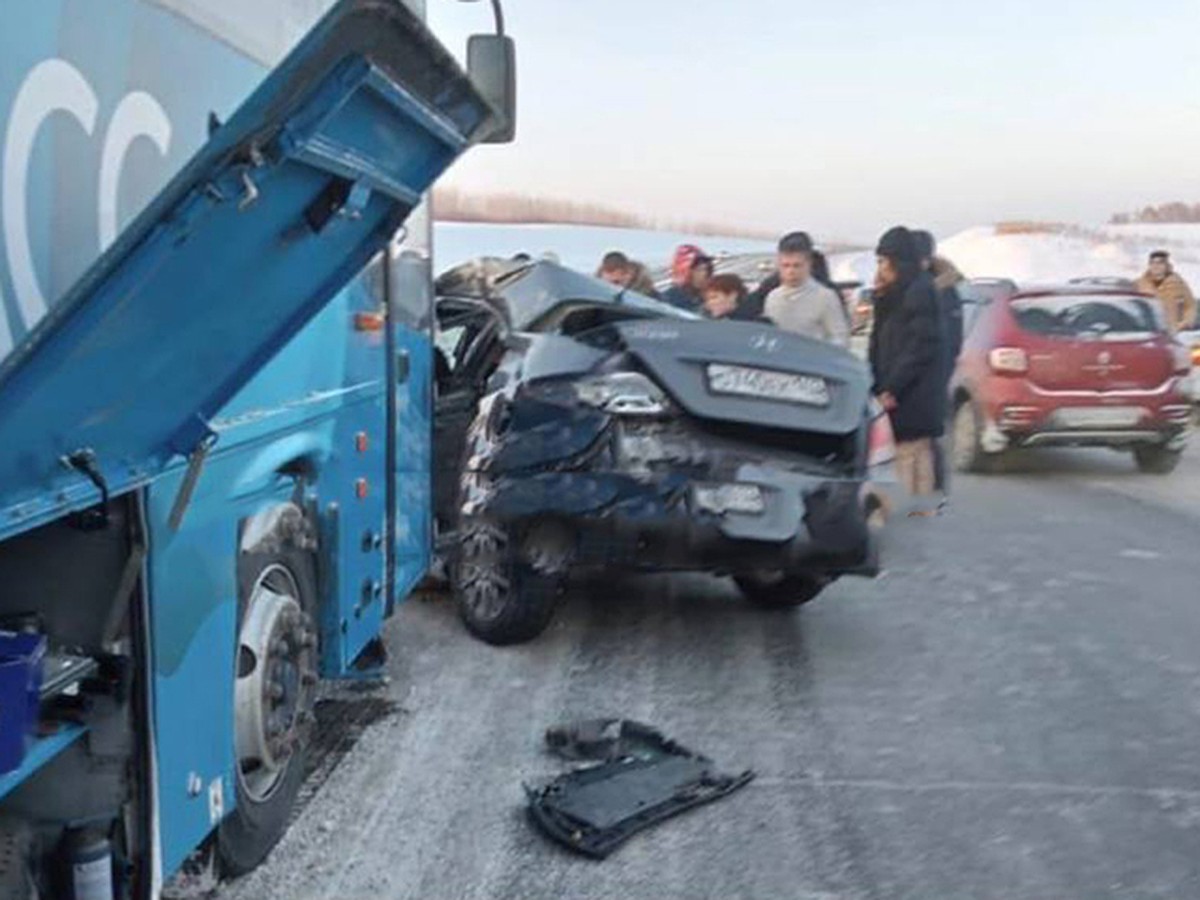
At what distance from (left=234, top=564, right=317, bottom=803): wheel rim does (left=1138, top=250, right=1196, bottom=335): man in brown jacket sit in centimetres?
1349

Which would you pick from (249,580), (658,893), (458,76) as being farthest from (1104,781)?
(458,76)

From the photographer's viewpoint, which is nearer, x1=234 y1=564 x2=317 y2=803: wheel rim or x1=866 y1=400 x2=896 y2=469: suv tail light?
x1=234 y1=564 x2=317 y2=803: wheel rim

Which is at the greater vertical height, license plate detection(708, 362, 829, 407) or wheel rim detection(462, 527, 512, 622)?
license plate detection(708, 362, 829, 407)

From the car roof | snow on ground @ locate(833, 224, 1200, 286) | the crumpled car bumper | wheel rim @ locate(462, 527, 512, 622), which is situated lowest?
snow on ground @ locate(833, 224, 1200, 286)

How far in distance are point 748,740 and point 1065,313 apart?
8151 millimetres

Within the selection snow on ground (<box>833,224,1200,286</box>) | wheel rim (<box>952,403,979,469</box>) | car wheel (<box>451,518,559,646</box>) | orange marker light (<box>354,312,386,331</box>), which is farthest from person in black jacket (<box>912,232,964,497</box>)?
snow on ground (<box>833,224,1200,286</box>)

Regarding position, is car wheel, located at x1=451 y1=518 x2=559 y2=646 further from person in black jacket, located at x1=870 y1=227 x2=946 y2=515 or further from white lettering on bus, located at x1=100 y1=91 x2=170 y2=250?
white lettering on bus, located at x1=100 y1=91 x2=170 y2=250

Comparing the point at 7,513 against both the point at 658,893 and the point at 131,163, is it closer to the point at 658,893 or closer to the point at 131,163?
the point at 131,163

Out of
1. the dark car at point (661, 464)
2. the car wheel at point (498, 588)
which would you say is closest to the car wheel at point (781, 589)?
the dark car at point (661, 464)

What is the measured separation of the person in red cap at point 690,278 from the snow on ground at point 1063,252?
2298cm

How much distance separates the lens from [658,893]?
143 inches

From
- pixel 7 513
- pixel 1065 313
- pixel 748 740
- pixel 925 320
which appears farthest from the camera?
pixel 1065 313

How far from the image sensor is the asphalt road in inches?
148

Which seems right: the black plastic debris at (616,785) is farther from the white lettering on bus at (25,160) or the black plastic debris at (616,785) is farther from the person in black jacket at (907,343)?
the person in black jacket at (907,343)
